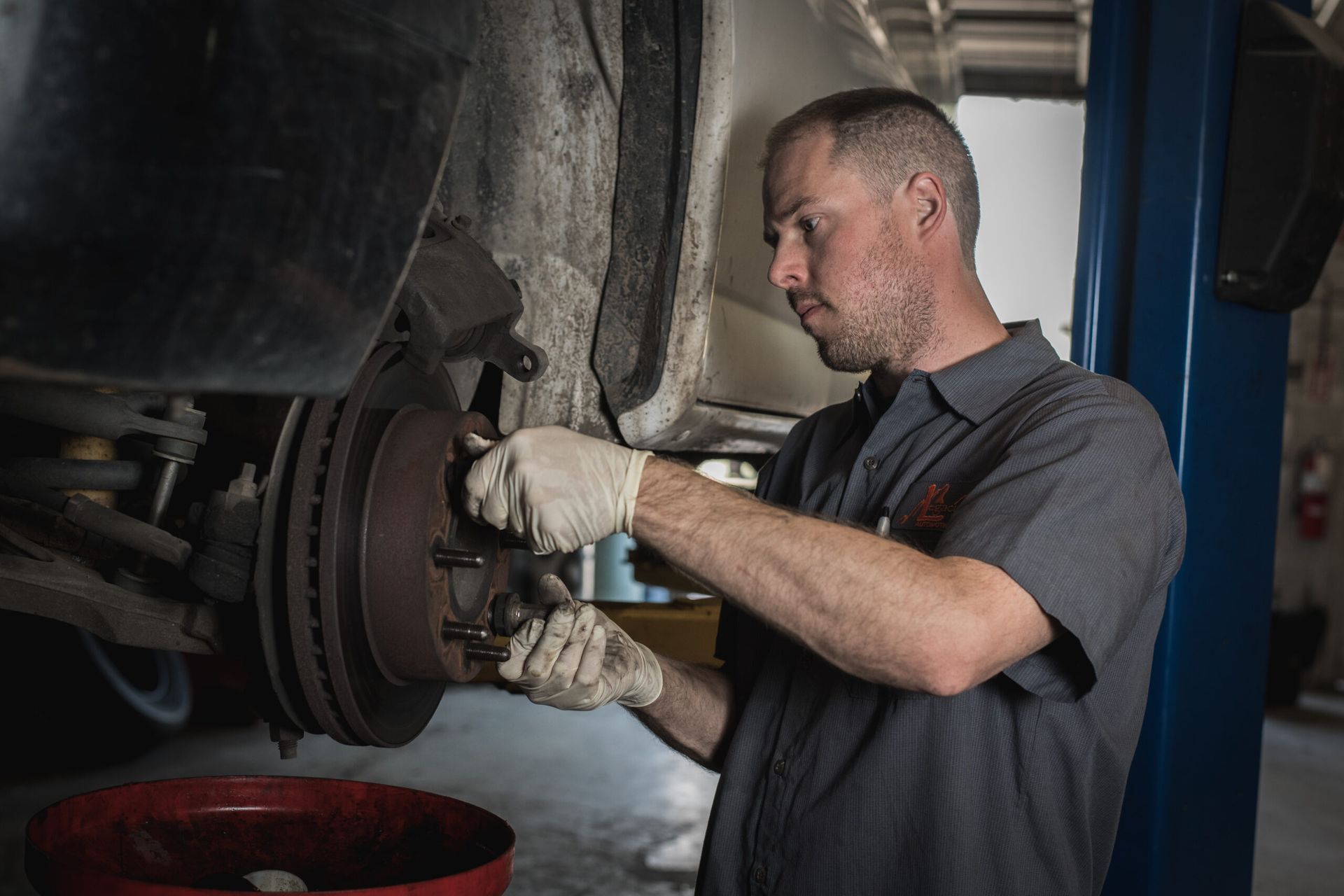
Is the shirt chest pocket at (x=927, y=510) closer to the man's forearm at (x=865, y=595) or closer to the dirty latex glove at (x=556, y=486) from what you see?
the man's forearm at (x=865, y=595)

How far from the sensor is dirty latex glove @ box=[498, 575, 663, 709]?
113 centimetres

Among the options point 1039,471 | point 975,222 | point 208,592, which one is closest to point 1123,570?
point 1039,471

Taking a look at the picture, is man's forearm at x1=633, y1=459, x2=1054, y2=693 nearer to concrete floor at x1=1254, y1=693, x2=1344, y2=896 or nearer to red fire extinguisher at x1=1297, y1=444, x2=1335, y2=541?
concrete floor at x1=1254, y1=693, x2=1344, y2=896

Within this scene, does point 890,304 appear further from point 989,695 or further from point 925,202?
point 989,695

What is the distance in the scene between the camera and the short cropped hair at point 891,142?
128 cm

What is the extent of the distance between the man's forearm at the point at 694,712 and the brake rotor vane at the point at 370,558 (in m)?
0.35

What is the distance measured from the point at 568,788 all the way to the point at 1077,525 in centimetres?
276

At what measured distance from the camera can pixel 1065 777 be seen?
1.08 meters

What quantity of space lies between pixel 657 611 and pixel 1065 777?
0.79m

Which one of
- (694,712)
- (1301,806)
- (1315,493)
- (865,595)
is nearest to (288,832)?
(694,712)

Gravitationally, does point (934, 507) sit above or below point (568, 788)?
above

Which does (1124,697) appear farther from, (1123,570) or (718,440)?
(718,440)

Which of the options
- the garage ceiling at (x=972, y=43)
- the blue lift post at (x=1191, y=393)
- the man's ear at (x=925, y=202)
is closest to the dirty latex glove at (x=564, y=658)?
the man's ear at (x=925, y=202)

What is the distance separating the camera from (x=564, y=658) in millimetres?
1146
